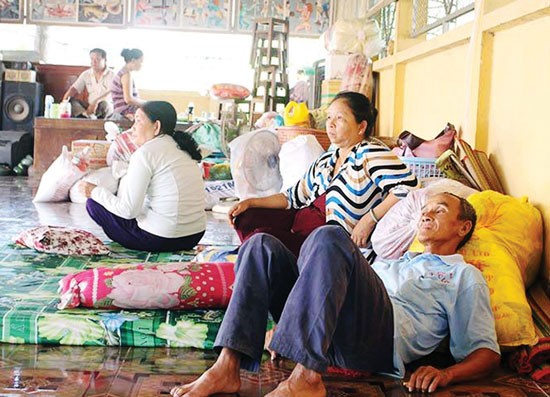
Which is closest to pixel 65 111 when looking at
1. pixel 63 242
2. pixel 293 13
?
pixel 293 13

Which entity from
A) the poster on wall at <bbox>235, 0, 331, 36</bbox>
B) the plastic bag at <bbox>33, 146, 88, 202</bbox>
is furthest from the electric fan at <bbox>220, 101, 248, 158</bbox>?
the poster on wall at <bbox>235, 0, 331, 36</bbox>

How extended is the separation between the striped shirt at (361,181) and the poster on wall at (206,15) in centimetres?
780

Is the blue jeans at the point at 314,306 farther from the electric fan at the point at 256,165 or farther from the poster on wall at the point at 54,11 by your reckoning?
the poster on wall at the point at 54,11

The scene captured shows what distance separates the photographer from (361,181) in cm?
317

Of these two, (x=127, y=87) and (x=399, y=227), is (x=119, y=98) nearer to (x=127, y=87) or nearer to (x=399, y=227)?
(x=127, y=87)

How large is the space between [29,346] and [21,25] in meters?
9.25

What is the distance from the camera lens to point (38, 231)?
407cm

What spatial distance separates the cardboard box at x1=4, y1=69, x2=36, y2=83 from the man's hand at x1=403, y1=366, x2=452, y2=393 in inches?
360

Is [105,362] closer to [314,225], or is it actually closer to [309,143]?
[314,225]

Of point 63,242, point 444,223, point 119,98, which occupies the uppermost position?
point 119,98

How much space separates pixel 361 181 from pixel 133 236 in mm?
1515

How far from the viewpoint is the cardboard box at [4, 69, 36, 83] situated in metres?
10.4

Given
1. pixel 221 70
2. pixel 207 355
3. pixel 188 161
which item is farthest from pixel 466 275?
pixel 221 70

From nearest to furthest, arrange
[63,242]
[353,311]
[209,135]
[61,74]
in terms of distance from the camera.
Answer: [353,311] → [63,242] → [209,135] → [61,74]
